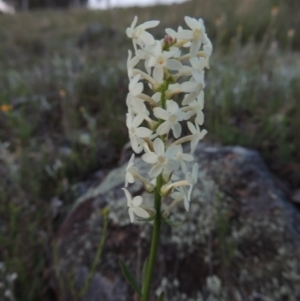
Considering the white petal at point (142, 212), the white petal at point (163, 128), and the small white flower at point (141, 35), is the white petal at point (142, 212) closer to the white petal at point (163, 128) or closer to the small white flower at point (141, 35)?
the white petal at point (163, 128)

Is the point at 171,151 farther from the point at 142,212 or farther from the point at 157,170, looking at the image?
the point at 142,212

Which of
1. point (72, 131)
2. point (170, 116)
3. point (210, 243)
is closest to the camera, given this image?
point (170, 116)

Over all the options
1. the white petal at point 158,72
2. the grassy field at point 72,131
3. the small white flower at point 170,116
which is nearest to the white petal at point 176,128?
the small white flower at point 170,116

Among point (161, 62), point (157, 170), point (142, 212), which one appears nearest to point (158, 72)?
point (161, 62)

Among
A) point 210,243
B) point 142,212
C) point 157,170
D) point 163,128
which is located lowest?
point 210,243

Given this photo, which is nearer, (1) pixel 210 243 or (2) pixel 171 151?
(2) pixel 171 151

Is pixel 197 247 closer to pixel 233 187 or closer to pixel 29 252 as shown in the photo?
pixel 233 187
